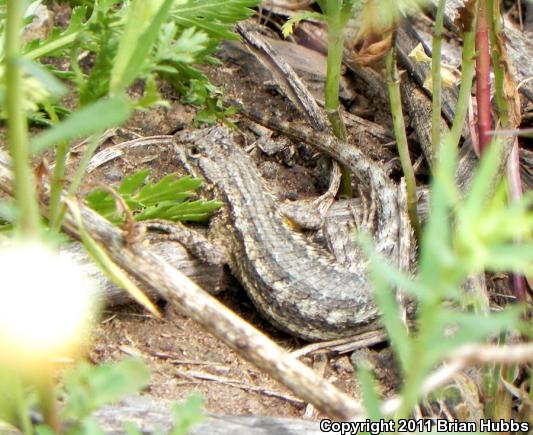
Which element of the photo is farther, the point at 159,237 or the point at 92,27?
the point at 159,237

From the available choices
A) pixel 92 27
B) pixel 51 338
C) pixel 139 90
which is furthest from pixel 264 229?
pixel 51 338

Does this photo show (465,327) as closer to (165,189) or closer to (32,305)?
(32,305)

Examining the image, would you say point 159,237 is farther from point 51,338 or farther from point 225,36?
point 51,338

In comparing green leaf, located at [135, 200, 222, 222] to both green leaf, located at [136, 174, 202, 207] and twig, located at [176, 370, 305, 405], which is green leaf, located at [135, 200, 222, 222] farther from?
twig, located at [176, 370, 305, 405]

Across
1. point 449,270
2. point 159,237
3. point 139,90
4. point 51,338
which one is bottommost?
point 159,237

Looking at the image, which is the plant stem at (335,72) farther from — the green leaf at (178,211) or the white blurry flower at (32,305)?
the white blurry flower at (32,305)

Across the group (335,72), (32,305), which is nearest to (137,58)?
(32,305)

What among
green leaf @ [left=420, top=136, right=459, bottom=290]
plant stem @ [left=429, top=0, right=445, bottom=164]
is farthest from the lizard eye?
green leaf @ [left=420, top=136, right=459, bottom=290]
